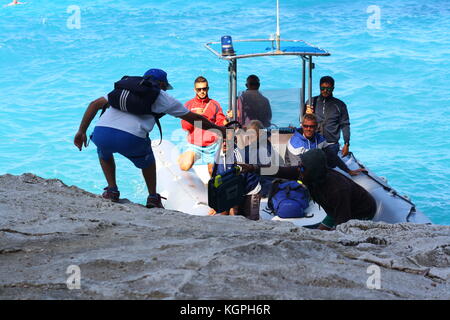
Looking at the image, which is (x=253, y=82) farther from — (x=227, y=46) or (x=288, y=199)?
(x=288, y=199)

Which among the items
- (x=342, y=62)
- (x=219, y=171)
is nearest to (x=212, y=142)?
(x=219, y=171)

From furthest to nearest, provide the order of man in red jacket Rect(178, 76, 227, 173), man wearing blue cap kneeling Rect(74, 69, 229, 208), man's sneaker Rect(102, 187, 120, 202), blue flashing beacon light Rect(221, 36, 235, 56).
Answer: man in red jacket Rect(178, 76, 227, 173) < blue flashing beacon light Rect(221, 36, 235, 56) < man's sneaker Rect(102, 187, 120, 202) < man wearing blue cap kneeling Rect(74, 69, 229, 208)

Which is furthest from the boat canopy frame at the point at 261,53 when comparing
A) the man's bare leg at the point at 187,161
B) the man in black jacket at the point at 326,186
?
the man in black jacket at the point at 326,186

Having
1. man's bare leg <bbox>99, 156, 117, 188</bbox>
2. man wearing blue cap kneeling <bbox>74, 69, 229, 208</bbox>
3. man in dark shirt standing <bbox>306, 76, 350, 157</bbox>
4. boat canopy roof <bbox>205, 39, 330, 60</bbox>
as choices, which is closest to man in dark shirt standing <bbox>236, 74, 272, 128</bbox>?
boat canopy roof <bbox>205, 39, 330, 60</bbox>

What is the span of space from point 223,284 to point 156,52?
1929 centimetres

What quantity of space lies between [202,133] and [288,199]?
2.27m

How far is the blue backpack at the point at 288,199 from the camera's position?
661 centimetres

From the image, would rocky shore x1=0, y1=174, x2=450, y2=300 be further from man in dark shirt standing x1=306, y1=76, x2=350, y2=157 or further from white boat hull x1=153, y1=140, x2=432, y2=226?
man in dark shirt standing x1=306, y1=76, x2=350, y2=157

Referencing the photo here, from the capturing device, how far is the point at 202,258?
11.3 ft

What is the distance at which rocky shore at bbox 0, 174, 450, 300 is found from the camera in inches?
121

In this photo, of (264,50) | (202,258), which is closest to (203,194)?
(264,50)

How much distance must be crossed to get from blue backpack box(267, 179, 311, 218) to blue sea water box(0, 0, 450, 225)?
70.7 inches

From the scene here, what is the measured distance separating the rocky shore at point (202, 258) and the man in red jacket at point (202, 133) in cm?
353

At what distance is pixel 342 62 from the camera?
20703 millimetres
